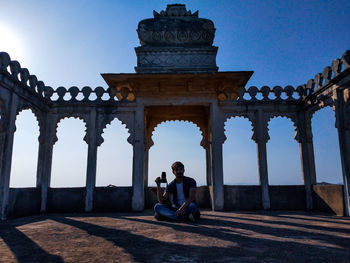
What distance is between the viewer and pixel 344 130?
7391 millimetres

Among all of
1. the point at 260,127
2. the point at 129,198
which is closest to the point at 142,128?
the point at 129,198

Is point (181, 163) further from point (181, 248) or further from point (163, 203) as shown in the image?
point (181, 248)

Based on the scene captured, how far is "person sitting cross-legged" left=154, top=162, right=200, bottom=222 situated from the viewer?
6098 millimetres

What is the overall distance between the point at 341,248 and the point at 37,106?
9023mm

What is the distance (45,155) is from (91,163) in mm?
1650

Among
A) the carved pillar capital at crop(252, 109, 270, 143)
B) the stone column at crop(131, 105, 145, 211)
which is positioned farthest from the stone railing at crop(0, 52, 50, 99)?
the carved pillar capital at crop(252, 109, 270, 143)

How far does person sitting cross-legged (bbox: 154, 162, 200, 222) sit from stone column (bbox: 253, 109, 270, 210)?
411 cm

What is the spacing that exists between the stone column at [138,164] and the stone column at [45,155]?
298cm

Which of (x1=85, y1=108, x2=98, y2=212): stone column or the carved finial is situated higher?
the carved finial

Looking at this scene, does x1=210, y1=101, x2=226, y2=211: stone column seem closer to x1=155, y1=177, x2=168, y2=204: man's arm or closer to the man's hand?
x1=155, y1=177, x2=168, y2=204: man's arm

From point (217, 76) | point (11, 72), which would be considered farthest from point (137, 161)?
point (11, 72)

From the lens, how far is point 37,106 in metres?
9.03

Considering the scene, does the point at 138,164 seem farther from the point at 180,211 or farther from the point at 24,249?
the point at 24,249

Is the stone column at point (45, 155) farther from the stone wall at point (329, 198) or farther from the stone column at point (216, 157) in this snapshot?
the stone wall at point (329, 198)
